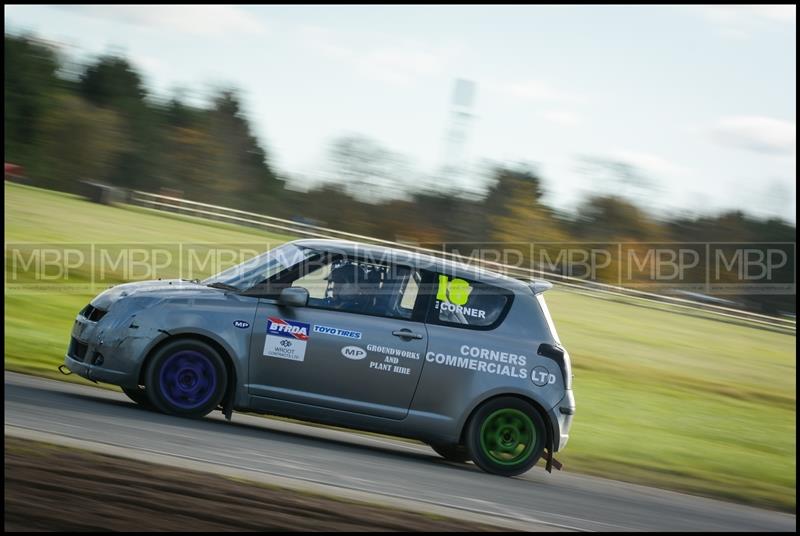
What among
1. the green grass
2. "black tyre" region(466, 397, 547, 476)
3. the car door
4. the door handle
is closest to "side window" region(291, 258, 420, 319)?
the car door

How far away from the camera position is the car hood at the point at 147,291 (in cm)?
851

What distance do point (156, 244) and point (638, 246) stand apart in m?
24.8

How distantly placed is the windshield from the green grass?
10.4ft

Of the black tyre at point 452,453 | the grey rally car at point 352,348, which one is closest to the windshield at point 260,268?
the grey rally car at point 352,348

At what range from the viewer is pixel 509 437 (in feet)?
29.4

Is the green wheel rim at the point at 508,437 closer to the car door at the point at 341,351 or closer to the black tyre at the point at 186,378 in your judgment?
the car door at the point at 341,351

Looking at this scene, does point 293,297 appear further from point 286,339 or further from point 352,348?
point 352,348

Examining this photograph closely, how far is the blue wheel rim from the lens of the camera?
27.5 ft

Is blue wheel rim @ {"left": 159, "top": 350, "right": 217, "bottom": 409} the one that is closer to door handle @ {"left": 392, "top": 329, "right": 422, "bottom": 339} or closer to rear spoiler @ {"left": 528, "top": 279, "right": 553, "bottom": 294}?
door handle @ {"left": 392, "top": 329, "right": 422, "bottom": 339}

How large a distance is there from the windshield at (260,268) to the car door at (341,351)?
22 cm

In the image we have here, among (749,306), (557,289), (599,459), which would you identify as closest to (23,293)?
(599,459)

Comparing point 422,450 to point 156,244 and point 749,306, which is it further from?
point 749,306

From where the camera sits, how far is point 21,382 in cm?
945

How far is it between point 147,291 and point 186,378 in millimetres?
828
